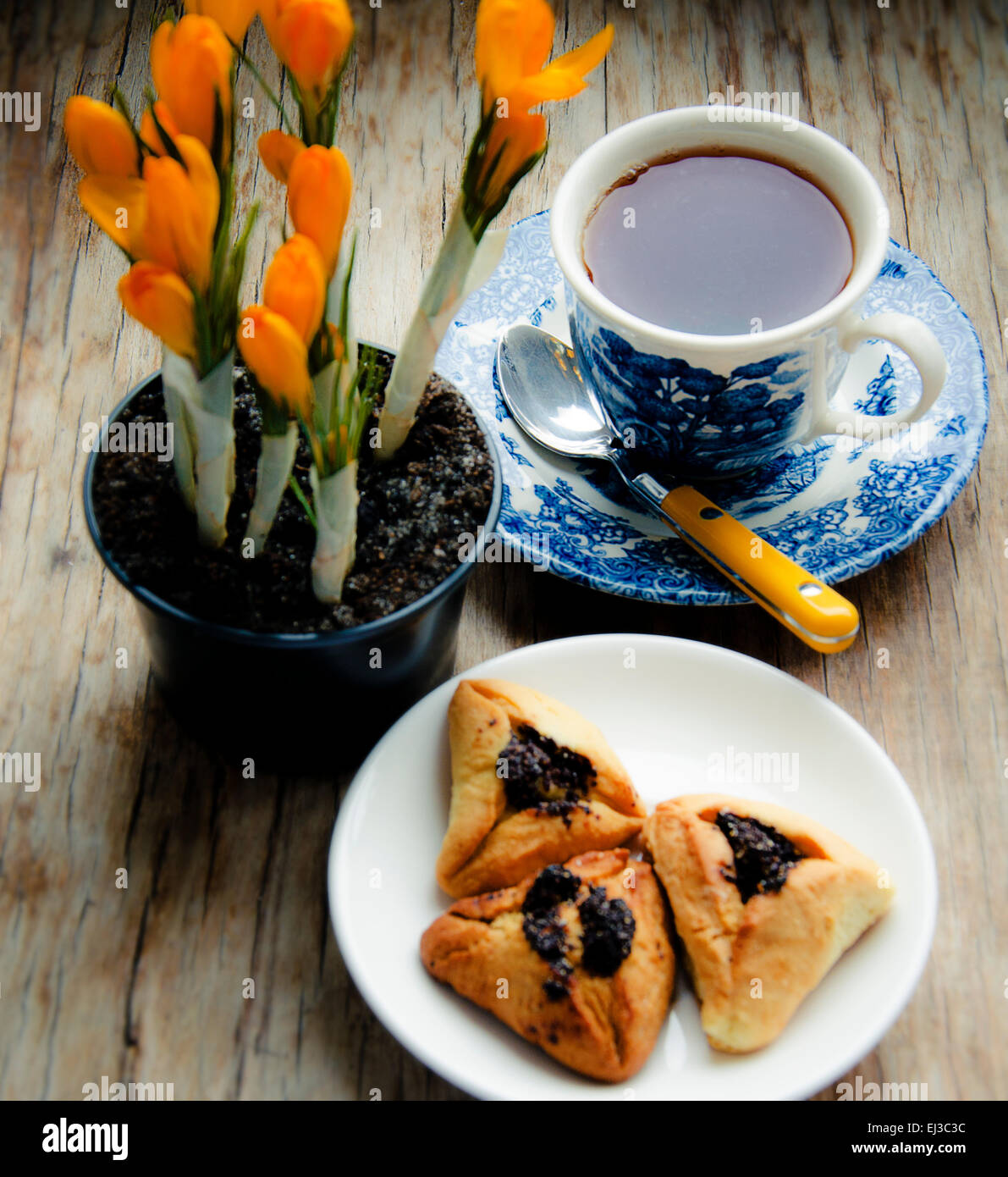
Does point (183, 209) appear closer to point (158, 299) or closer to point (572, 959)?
point (158, 299)

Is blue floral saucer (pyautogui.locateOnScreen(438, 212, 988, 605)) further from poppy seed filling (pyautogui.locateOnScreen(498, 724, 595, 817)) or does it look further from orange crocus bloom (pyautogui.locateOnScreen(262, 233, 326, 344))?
orange crocus bloom (pyautogui.locateOnScreen(262, 233, 326, 344))

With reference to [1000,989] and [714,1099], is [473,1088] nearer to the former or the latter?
[714,1099]

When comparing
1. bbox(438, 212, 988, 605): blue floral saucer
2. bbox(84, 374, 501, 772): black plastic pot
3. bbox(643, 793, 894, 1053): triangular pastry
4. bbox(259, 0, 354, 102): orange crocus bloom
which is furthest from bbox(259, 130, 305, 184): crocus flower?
bbox(643, 793, 894, 1053): triangular pastry

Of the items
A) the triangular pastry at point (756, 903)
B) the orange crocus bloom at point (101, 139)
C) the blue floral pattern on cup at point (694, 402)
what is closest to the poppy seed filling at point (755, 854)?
the triangular pastry at point (756, 903)

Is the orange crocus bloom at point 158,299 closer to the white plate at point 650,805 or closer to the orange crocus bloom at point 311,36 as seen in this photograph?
the orange crocus bloom at point 311,36
